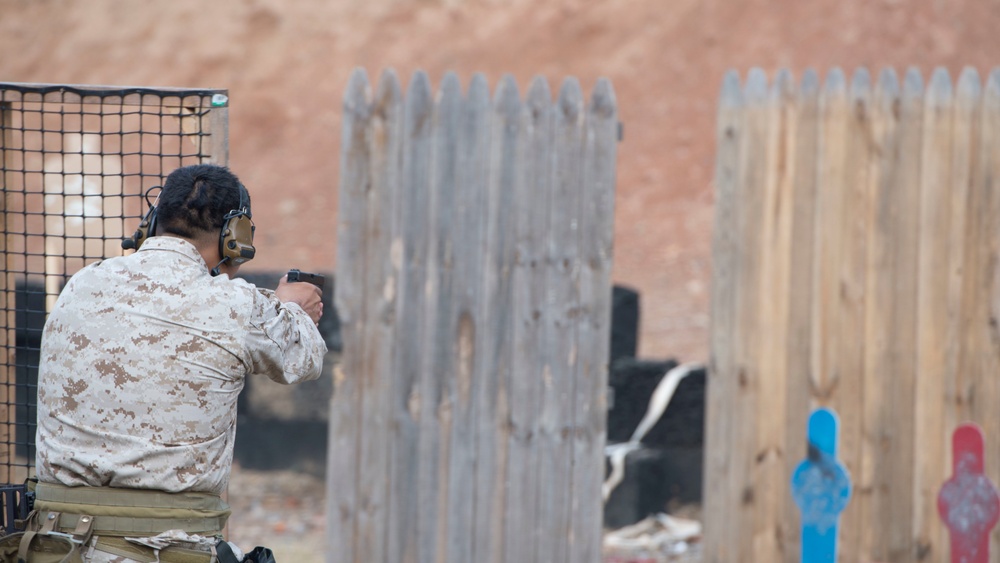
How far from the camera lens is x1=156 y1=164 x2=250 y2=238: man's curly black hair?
255 centimetres

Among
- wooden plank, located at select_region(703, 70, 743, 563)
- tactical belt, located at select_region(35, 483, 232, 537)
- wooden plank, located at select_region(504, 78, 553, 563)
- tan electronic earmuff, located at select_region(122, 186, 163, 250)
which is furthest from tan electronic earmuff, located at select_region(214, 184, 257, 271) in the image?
wooden plank, located at select_region(703, 70, 743, 563)

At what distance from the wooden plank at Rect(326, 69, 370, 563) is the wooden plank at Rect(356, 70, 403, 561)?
0.08 feet

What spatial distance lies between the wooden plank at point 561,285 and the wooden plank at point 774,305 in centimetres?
75

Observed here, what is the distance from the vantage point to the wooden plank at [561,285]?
3982 mm

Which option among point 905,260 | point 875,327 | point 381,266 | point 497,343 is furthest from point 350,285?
point 905,260

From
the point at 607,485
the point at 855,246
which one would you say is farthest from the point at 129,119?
the point at 855,246

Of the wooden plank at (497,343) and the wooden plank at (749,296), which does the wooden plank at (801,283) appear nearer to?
the wooden plank at (749,296)

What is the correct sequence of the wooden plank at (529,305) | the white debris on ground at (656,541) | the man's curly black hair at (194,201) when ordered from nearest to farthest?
the man's curly black hair at (194,201) < the wooden plank at (529,305) < the white debris on ground at (656,541)

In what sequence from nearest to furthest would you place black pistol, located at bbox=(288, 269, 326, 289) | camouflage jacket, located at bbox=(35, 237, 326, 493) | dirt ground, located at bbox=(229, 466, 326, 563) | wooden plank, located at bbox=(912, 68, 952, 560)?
camouflage jacket, located at bbox=(35, 237, 326, 493)
black pistol, located at bbox=(288, 269, 326, 289)
wooden plank, located at bbox=(912, 68, 952, 560)
dirt ground, located at bbox=(229, 466, 326, 563)

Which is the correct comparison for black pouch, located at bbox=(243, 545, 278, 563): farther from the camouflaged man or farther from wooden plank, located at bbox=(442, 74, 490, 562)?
wooden plank, located at bbox=(442, 74, 490, 562)

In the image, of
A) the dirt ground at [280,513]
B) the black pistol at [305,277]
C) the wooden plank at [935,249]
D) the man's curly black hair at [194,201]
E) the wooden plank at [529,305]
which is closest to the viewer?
the man's curly black hair at [194,201]

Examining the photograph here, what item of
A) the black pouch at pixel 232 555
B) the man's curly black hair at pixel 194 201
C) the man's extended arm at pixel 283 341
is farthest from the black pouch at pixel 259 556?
the man's curly black hair at pixel 194 201

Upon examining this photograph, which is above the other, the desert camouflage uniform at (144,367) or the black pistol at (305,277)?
the black pistol at (305,277)

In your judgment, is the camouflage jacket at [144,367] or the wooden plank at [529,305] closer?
the camouflage jacket at [144,367]
